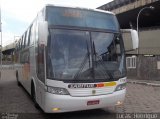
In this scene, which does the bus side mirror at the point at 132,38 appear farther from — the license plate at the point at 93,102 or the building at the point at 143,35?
the building at the point at 143,35

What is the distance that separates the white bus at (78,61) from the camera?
7.65 metres

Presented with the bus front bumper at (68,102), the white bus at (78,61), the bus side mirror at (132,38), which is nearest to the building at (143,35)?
the bus side mirror at (132,38)

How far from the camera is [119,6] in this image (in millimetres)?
48906

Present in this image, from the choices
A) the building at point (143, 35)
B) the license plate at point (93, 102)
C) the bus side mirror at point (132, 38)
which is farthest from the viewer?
the building at point (143, 35)

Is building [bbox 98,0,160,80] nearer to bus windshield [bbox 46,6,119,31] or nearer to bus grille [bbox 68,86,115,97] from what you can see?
bus windshield [bbox 46,6,119,31]

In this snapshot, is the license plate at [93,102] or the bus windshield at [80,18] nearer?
the license plate at [93,102]

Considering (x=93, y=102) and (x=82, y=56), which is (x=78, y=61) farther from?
(x=93, y=102)

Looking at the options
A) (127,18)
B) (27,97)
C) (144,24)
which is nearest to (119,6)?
(127,18)

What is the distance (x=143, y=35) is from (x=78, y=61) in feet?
131

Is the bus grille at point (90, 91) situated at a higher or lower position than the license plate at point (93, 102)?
higher

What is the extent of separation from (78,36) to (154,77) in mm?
17411

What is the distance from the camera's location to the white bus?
7.65 meters

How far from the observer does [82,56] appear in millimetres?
7996

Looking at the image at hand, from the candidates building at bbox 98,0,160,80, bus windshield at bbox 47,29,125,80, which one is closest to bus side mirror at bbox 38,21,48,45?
bus windshield at bbox 47,29,125,80
